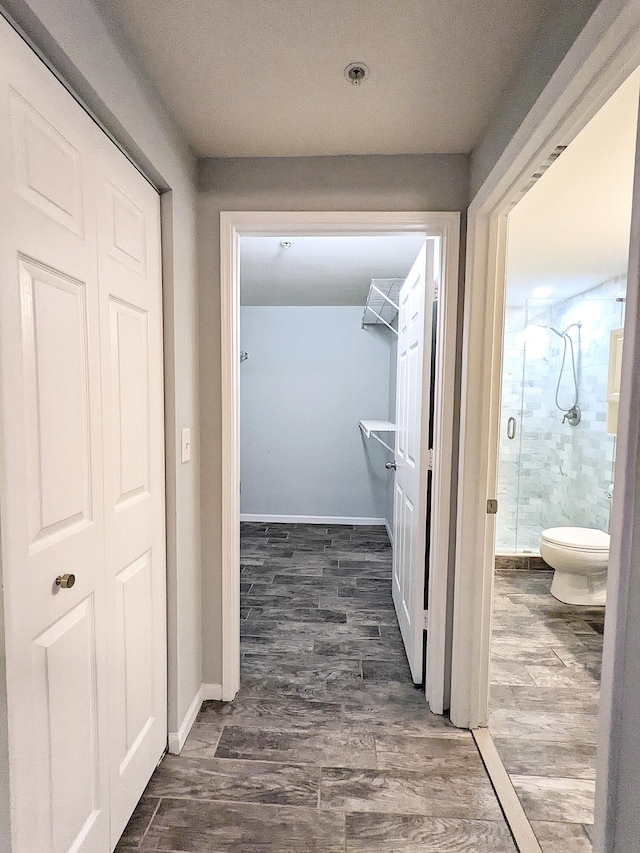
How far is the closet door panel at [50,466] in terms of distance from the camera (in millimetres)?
860

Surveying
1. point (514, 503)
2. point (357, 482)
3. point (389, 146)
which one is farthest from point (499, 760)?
point (357, 482)

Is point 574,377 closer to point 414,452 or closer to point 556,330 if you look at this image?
point 556,330

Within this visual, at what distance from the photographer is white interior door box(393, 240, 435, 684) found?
6.46ft

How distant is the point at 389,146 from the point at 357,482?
3.46 meters

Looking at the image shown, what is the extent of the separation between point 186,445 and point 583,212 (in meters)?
2.19

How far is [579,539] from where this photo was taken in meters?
2.96

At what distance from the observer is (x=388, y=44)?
119cm

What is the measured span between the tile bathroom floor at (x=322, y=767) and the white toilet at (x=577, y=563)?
1239 mm

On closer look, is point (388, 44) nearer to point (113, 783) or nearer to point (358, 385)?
point (113, 783)

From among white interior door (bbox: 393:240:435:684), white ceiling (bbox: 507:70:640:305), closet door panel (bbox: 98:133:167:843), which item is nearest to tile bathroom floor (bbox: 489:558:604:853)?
white interior door (bbox: 393:240:435:684)

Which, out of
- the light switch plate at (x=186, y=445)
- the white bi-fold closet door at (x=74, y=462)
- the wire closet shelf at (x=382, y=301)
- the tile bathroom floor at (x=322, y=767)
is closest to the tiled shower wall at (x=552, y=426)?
the wire closet shelf at (x=382, y=301)

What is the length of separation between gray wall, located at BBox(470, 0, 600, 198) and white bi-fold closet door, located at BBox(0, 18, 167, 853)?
3.76 feet

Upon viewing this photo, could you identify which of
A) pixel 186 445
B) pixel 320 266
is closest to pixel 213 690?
pixel 186 445

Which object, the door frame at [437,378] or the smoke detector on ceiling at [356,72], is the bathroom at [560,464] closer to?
the door frame at [437,378]
